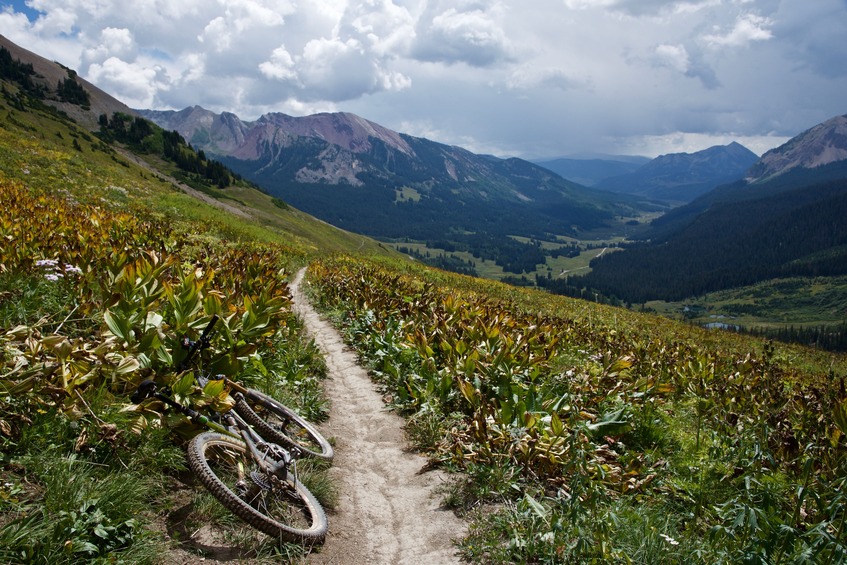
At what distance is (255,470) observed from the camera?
13.9 ft

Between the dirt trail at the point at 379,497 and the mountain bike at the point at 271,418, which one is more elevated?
the mountain bike at the point at 271,418

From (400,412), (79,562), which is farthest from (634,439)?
(79,562)

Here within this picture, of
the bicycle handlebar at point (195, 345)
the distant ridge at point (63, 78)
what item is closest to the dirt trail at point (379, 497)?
the bicycle handlebar at point (195, 345)

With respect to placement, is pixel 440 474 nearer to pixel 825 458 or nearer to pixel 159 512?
pixel 159 512

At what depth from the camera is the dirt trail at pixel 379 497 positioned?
438 cm

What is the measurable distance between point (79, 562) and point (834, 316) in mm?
241276

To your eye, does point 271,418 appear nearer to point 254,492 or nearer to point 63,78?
point 254,492

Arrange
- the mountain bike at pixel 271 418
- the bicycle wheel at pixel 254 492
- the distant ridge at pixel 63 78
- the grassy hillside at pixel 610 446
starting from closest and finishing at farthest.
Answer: the grassy hillside at pixel 610 446
the bicycle wheel at pixel 254 492
the mountain bike at pixel 271 418
the distant ridge at pixel 63 78

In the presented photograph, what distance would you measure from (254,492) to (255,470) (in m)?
0.19

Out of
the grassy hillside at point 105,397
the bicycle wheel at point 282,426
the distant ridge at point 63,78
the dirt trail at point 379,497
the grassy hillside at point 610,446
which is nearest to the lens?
the grassy hillside at point 105,397

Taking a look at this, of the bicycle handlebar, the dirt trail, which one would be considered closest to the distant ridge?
the dirt trail

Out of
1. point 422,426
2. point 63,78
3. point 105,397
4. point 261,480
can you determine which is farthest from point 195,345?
point 63,78

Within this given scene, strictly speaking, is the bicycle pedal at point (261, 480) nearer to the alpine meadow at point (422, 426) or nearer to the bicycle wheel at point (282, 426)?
the alpine meadow at point (422, 426)

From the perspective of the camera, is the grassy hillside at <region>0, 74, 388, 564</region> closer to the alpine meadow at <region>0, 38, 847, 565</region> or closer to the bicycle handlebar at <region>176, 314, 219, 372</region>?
the alpine meadow at <region>0, 38, 847, 565</region>
